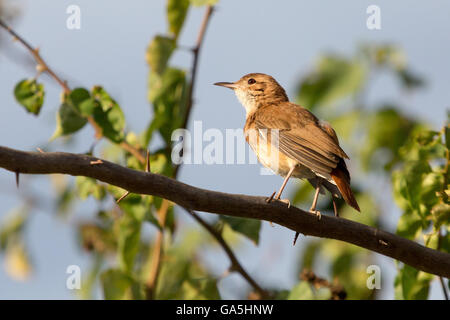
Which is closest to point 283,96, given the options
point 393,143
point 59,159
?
point 393,143

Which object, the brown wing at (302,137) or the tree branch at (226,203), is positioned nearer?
the tree branch at (226,203)

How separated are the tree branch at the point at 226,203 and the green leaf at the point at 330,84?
2141 mm

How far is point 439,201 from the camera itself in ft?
14.1

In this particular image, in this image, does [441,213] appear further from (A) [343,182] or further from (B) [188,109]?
(B) [188,109]

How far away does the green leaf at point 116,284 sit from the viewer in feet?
15.8

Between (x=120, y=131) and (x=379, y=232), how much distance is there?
2.02 metres

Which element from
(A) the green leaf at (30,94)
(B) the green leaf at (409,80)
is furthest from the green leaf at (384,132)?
(A) the green leaf at (30,94)

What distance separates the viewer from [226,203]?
3.37 metres

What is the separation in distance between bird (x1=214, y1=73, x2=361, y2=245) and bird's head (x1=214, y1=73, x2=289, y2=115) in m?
0.19

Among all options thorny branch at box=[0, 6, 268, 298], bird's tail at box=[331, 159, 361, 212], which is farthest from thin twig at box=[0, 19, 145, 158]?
bird's tail at box=[331, 159, 361, 212]

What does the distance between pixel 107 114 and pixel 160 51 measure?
0.79 metres

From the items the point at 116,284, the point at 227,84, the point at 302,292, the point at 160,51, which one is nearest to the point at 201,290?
the point at 116,284

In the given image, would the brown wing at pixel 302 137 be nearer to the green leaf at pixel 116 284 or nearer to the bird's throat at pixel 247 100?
the bird's throat at pixel 247 100

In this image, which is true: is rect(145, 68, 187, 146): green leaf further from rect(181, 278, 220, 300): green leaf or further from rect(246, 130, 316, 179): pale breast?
rect(181, 278, 220, 300): green leaf
